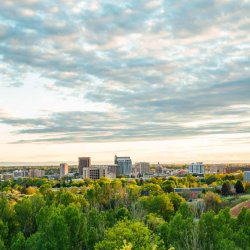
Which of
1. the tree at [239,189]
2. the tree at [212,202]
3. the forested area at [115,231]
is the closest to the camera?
the forested area at [115,231]

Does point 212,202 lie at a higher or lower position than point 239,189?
lower

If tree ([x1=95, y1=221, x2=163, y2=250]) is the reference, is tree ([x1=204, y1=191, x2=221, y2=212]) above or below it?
A: below

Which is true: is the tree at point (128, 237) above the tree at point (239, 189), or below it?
above

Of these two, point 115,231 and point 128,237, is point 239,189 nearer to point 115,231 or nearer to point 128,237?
point 115,231

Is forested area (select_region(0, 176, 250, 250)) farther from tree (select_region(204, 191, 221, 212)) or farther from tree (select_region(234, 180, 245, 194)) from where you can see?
tree (select_region(234, 180, 245, 194))

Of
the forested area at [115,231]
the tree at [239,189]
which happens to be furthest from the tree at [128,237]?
the tree at [239,189]

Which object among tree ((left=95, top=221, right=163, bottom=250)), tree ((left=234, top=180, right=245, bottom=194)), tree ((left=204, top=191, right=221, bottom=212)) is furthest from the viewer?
tree ((left=234, top=180, right=245, bottom=194))

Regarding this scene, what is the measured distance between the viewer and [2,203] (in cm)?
7019

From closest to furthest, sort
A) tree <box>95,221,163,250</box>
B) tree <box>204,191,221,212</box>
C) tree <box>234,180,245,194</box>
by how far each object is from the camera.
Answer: tree <box>95,221,163,250</box>, tree <box>204,191,221,212</box>, tree <box>234,180,245,194</box>

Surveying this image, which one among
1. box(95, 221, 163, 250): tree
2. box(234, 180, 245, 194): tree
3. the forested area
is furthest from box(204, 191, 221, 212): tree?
box(95, 221, 163, 250): tree

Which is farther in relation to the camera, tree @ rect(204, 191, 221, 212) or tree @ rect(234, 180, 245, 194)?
tree @ rect(234, 180, 245, 194)

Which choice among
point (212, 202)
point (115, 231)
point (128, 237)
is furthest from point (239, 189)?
point (128, 237)

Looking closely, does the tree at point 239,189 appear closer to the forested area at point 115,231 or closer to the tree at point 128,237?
the forested area at point 115,231

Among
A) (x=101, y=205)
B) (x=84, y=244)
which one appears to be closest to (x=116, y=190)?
(x=101, y=205)
